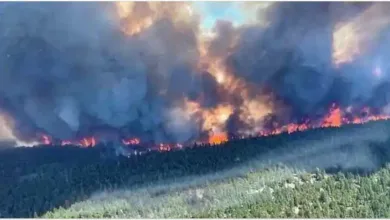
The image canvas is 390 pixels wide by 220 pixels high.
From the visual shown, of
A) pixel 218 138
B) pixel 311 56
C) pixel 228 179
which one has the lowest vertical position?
pixel 228 179

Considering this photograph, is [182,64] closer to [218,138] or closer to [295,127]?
[218,138]

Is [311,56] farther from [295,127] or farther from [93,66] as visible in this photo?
[93,66]

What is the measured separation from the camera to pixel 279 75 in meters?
3.45

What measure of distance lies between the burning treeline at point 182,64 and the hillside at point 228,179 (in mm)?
155

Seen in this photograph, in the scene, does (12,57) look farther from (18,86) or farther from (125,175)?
(125,175)

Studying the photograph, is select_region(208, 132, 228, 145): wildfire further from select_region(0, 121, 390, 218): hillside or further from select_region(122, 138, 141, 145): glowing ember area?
select_region(122, 138, 141, 145): glowing ember area

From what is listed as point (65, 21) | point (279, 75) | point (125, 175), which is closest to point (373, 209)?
point (279, 75)

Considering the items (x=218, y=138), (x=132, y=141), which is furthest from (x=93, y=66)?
(x=218, y=138)

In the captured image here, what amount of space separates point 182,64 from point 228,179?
734 mm

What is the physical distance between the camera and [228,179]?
347cm

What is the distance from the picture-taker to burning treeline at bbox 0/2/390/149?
11.3 feet

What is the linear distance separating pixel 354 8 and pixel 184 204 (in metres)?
1.53

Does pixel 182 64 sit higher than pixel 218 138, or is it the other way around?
pixel 182 64

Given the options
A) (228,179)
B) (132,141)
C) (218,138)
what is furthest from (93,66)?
(228,179)
